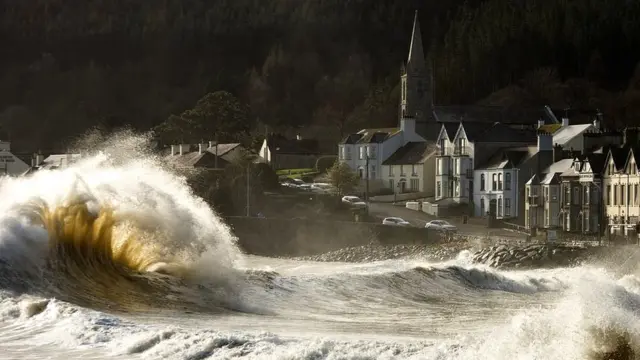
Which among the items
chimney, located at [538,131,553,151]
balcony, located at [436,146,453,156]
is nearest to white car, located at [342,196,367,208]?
balcony, located at [436,146,453,156]

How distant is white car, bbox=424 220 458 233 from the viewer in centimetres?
7550

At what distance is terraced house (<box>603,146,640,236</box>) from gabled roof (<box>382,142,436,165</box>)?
34446mm

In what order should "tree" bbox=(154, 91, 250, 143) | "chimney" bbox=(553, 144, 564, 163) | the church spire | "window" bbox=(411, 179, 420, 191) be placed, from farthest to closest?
the church spire, "tree" bbox=(154, 91, 250, 143), "window" bbox=(411, 179, 420, 191), "chimney" bbox=(553, 144, 564, 163)

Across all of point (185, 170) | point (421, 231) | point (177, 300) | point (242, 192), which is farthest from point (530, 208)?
point (177, 300)

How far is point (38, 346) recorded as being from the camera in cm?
2733

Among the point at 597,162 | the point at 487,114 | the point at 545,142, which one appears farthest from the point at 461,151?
the point at 487,114

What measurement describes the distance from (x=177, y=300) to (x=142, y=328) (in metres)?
7.42

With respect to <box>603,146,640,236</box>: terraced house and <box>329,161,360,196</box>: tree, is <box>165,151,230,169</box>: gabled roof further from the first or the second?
<box>603,146,640,236</box>: terraced house

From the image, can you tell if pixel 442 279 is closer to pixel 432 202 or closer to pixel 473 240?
pixel 473 240

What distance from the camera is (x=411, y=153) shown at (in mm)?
111812

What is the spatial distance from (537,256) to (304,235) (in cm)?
2026

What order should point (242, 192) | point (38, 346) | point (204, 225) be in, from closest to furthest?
point (38, 346), point (204, 225), point (242, 192)

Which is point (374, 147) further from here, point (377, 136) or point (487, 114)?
point (487, 114)

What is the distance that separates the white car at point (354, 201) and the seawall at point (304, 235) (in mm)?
10605
